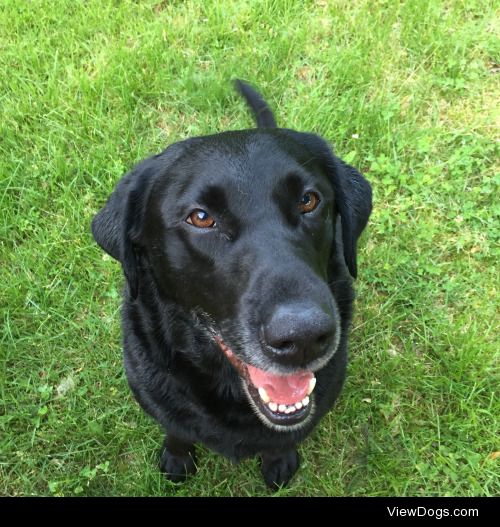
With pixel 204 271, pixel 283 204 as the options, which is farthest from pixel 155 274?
pixel 283 204

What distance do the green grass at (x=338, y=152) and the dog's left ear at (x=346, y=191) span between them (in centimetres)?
94

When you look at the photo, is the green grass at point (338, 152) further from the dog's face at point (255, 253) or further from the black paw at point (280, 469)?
the dog's face at point (255, 253)

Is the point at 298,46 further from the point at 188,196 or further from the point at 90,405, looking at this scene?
the point at 90,405

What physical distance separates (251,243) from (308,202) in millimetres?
300

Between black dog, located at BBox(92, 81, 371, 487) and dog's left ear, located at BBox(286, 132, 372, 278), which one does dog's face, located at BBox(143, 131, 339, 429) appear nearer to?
black dog, located at BBox(92, 81, 371, 487)

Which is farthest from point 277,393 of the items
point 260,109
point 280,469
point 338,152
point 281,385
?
point 338,152

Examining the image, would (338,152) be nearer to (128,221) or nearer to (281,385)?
(128,221)

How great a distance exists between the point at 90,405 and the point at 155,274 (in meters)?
1.14

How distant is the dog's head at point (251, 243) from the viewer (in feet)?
5.65

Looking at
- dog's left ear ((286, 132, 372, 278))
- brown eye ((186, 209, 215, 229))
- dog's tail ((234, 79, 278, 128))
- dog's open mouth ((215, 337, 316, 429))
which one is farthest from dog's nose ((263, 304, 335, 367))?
dog's tail ((234, 79, 278, 128))

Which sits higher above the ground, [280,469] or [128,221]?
[128,221]

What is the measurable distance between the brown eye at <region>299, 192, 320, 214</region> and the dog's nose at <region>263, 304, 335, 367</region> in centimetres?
47

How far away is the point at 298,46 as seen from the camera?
12.6 ft

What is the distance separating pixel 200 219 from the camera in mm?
1940
